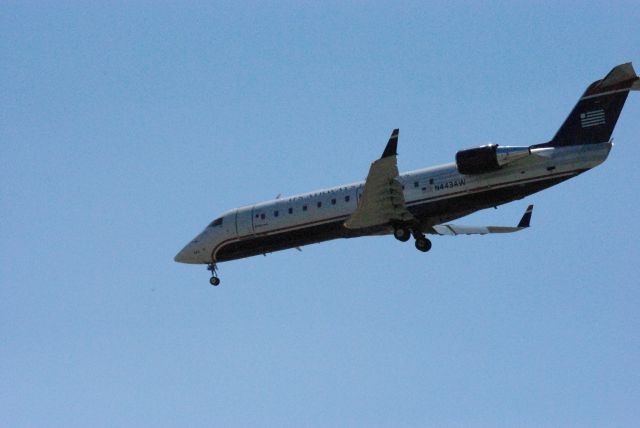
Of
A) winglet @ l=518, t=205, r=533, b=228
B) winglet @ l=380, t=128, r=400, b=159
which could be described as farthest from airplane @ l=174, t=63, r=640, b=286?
winglet @ l=518, t=205, r=533, b=228

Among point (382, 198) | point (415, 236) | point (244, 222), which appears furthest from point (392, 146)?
point (244, 222)

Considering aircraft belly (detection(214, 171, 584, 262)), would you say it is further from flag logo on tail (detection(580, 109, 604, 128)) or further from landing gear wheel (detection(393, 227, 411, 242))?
flag logo on tail (detection(580, 109, 604, 128))

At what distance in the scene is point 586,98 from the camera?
135 feet

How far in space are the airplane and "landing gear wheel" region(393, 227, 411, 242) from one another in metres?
0.04

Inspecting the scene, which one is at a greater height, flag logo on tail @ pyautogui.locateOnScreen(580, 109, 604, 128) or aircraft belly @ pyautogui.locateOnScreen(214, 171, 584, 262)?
flag logo on tail @ pyautogui.locateOnScreen(580, 109, 604, 128)

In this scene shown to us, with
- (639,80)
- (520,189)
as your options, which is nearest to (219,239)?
(520,189)

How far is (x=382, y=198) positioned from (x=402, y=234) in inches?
81.5

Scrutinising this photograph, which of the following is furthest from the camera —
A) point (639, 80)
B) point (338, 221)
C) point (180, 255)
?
point (180, 255)

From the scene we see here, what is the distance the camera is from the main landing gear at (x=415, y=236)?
43219 mm

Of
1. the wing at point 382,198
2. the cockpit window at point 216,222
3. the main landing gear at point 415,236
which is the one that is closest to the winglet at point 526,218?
the main landing gear at point 415,236

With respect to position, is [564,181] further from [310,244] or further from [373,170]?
[310,244]

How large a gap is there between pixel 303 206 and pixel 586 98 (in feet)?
35.8

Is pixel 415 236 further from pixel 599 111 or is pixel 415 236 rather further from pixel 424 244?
pixel 599 111

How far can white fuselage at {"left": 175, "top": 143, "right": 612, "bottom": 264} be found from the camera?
4050 centimetres
